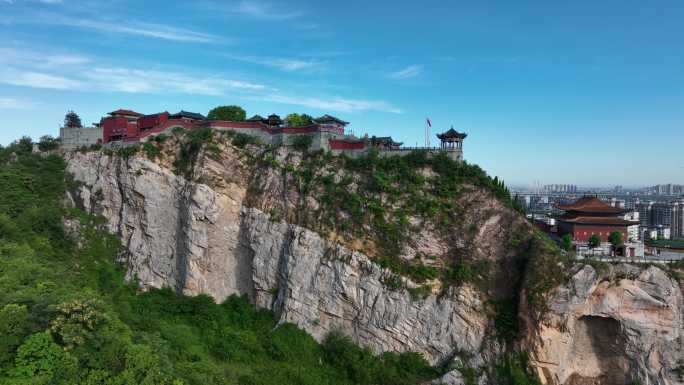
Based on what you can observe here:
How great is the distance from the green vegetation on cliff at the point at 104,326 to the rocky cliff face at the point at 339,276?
1.19 meters

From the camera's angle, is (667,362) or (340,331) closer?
(667,362)

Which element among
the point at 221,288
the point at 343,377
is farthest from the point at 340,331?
the point at 221,288

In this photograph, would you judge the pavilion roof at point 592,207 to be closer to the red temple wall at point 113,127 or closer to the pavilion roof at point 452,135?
the pavilion roof at point 452,135

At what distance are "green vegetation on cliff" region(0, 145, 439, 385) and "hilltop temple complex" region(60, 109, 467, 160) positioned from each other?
159 inches

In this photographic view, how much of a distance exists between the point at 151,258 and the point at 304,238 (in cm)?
1183

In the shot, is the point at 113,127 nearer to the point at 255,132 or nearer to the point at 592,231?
the point at 255,132

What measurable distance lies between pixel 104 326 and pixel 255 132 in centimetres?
1989

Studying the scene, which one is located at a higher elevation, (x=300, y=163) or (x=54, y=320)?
(x=300, y=163)

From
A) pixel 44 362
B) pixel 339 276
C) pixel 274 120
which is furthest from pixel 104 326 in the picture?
pixel 274 120

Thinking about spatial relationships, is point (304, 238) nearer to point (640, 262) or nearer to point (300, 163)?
point (300, 163)

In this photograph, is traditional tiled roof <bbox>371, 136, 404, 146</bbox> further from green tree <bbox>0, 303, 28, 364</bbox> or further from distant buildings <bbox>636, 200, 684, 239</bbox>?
distant buildings <bbox>636, 200, 684, 239</bbox>

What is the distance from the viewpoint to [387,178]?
90.5 ft

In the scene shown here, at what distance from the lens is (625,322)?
2205 cm

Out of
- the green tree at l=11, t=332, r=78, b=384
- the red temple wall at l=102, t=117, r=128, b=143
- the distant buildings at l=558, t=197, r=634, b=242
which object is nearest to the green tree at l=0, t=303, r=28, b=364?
the green tree at l=11, t=332, r=78, b=384
